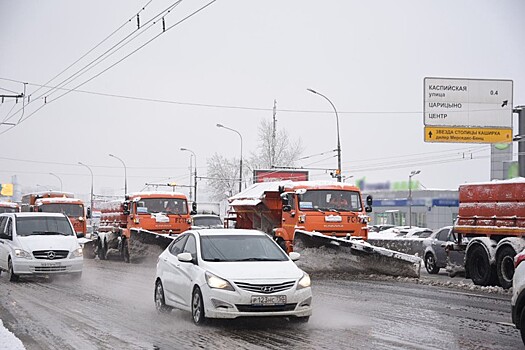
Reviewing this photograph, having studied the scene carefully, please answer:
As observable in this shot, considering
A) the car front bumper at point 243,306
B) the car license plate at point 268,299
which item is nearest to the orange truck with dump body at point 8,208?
the car front bumper at point 243,306

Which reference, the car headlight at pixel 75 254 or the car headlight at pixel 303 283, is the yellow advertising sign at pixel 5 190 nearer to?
the car headlight at pixel 75 254

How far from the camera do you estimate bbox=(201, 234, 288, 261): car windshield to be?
1229cm

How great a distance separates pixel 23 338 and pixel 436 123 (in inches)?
1203

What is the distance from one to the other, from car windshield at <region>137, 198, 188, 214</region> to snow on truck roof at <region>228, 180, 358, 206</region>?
304 centimetres

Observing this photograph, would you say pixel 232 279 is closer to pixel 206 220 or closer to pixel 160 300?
pixel 160 300

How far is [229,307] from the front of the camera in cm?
1112

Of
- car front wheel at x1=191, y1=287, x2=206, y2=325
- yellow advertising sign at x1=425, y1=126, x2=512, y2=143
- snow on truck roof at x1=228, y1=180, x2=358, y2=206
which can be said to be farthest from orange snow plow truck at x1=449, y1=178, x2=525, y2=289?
yellow advertising sign at x1=425, y1=126, x2=512, y2=143

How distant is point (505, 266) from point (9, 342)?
12123mm

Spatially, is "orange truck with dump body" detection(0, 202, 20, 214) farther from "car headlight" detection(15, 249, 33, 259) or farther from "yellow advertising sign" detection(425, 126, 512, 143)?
"car headlight" detection(15, 249, 33, 259)

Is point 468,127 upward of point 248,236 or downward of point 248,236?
upward

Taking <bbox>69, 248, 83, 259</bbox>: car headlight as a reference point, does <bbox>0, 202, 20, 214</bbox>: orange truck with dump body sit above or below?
above

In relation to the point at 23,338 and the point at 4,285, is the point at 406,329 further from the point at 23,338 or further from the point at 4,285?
the point at 4,285

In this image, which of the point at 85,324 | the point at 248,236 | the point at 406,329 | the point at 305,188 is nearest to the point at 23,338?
the point at 85,324

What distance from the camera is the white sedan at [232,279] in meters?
11.1
